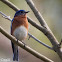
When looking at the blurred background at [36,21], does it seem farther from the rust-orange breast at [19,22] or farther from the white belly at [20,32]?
the white belly at [20,32]

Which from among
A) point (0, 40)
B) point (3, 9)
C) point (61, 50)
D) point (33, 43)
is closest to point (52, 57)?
point (33, 43)

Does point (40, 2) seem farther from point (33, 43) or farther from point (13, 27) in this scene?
point (13, 27)

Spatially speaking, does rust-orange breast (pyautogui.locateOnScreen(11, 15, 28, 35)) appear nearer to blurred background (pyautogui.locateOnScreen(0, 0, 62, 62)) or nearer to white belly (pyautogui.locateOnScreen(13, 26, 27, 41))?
white belly (pyautogui.locateOnScreen(13, 26, 27, 41))

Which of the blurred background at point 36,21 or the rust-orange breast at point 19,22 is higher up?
the rust-orange breast at point 19,22

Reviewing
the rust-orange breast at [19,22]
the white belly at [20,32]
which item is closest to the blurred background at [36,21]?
the rust-orange breast at [19,22]

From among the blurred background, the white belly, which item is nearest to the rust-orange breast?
the white belly

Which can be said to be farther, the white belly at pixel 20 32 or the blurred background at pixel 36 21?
the blurred background at pixel 36 21

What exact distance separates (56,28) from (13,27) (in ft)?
5.03

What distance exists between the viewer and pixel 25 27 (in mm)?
3477

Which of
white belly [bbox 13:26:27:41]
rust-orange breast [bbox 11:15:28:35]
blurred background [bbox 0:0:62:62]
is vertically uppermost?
rust-orange breast [bbox 11:15:28:35]

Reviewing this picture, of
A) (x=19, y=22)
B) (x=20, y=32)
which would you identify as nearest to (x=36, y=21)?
(x=19, y=22)

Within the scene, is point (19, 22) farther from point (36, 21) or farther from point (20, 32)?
point (36, 21)

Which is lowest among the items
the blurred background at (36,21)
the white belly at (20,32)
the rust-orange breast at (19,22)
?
the blurred background at (36,21)

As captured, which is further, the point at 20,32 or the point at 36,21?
the point at 36,21
